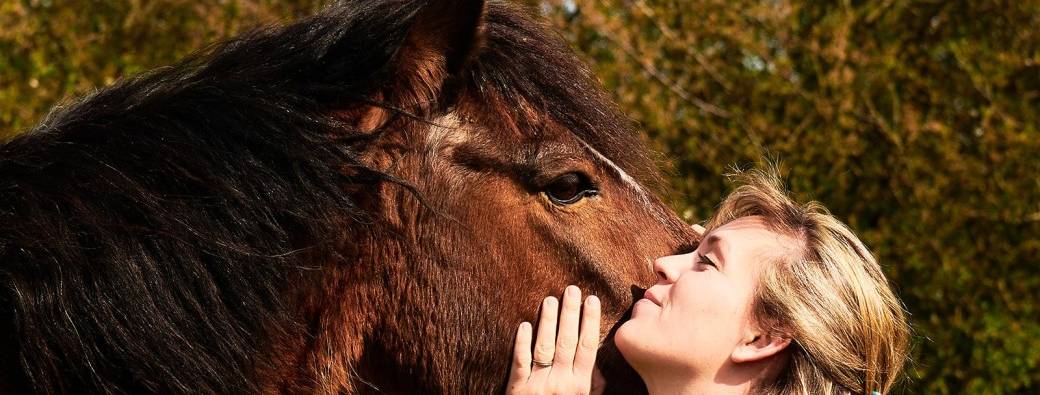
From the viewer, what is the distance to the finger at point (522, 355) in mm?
2215

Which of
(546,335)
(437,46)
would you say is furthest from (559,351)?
(437,46)

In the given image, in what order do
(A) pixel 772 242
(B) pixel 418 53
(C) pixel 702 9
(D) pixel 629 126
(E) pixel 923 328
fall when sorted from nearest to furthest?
(B) pixel 418 53 → (A) pixel 772 242 → (D) pixel 629 126 → (E) pixel 923 328 → (C) pixel 702 9

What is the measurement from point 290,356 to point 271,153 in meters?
0.42

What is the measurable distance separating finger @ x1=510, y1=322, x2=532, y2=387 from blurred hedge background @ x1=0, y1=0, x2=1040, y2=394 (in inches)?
89.3

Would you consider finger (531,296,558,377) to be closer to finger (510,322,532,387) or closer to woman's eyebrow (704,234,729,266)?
finger (510,322,532,387)

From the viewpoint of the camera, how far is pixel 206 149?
77.4 inches

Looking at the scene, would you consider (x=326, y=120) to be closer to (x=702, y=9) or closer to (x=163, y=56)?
(x=702, y=9)

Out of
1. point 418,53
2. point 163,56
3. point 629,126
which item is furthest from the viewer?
point 163,56

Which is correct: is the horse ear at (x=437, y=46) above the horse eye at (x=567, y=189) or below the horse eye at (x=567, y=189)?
above

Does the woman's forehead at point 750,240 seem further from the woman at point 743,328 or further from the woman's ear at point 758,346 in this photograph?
the woman's ear at point 758,346

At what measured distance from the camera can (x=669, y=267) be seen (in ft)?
7.49

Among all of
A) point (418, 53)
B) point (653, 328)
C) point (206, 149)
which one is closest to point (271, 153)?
point (206, 149)

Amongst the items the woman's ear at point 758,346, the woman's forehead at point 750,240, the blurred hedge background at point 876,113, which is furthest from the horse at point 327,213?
the blurred hedge background at point 876,113

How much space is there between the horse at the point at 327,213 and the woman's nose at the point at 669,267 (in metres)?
0.03
